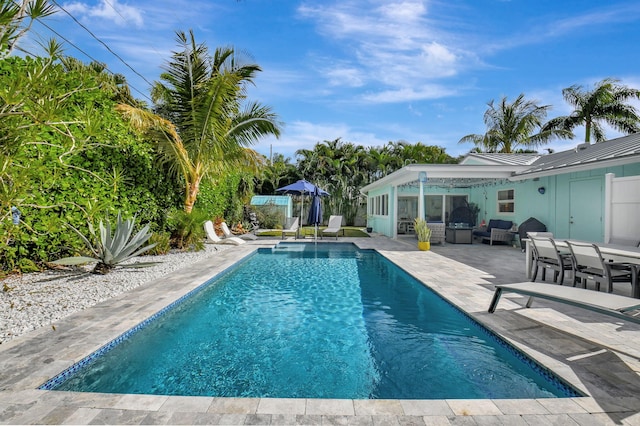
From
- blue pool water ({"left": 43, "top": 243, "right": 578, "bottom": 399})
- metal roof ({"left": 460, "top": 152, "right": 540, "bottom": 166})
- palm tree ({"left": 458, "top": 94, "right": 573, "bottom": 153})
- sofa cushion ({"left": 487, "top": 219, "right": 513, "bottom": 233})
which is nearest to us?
blue pool water ({"left": 43, "top": 243, "right": 578, "bottom": 399})

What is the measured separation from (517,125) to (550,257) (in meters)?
23.1

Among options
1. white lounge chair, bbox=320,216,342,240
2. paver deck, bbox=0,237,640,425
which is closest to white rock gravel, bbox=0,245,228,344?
paver deck, bbox=0,237,640,425

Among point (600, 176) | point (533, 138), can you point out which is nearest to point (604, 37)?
point (600, 176)

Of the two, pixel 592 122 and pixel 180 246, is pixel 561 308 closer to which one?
pixel 180 246

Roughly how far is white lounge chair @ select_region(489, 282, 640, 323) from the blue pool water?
31.8 inches

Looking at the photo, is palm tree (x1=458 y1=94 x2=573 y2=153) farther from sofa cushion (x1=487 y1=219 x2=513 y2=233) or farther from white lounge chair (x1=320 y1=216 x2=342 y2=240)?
white lounge chair (x1=320 y1=216 x2=342 y2=240)

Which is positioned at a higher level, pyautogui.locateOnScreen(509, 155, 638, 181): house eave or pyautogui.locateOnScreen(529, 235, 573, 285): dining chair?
pyautogui.locateOnScreen(509, 155, 638, 181): house eave

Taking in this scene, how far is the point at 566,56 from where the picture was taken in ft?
52.4

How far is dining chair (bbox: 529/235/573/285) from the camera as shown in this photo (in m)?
6.56

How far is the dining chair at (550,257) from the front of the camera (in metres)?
6.56

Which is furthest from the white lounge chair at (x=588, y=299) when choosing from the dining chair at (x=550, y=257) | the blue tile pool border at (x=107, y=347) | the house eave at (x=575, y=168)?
the house eave at (x=575, y=168)

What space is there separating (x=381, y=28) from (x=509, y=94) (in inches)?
734

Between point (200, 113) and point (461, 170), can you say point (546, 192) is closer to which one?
point (461, 170)

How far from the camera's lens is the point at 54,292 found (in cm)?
588
